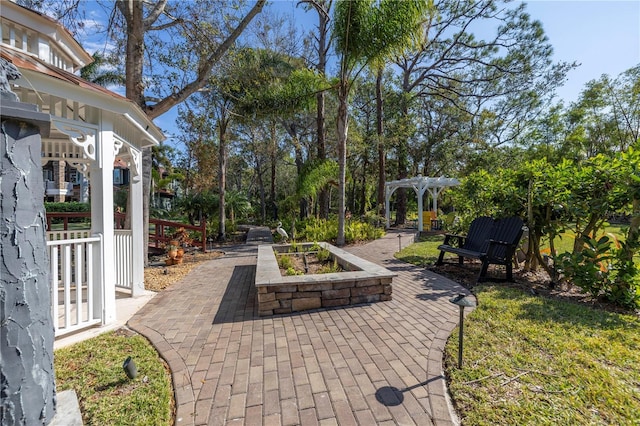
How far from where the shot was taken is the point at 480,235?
5.81 m

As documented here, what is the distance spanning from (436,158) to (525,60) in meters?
6.57

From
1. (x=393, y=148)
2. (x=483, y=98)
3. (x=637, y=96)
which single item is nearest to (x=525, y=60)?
(x=483, y=98)

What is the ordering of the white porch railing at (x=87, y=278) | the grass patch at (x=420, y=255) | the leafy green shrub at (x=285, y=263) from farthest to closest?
the grass patch at (x=420, y=255)
the leafy green shrub at (x=285, y=263)
the white porch railing at (x=87, y=278)

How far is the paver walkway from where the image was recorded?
2.05m

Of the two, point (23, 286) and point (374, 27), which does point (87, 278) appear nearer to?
point (23, 286)

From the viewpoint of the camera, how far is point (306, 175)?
10906 millimetres

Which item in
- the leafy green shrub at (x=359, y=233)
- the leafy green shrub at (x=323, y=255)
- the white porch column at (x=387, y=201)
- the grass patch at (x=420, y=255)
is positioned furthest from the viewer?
the white porch column at (x=387, y=201)

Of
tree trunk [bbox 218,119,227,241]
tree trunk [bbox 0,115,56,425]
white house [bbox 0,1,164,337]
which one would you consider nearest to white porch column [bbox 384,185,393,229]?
tree trunk [bbox 218,119,227,241]

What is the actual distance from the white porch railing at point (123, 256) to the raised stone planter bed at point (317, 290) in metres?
2.38

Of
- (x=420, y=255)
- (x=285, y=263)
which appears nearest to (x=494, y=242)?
(x=420, y=255)

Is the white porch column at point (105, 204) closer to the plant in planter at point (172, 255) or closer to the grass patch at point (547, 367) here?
the plant in planter at point (172, 255)

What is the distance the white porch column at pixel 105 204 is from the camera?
358 centimetres

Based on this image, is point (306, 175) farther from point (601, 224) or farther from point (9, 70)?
point (9, 70)

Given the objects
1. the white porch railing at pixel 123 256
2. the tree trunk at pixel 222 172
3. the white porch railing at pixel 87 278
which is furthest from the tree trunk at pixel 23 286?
the tree trunk at pixel 222 172
